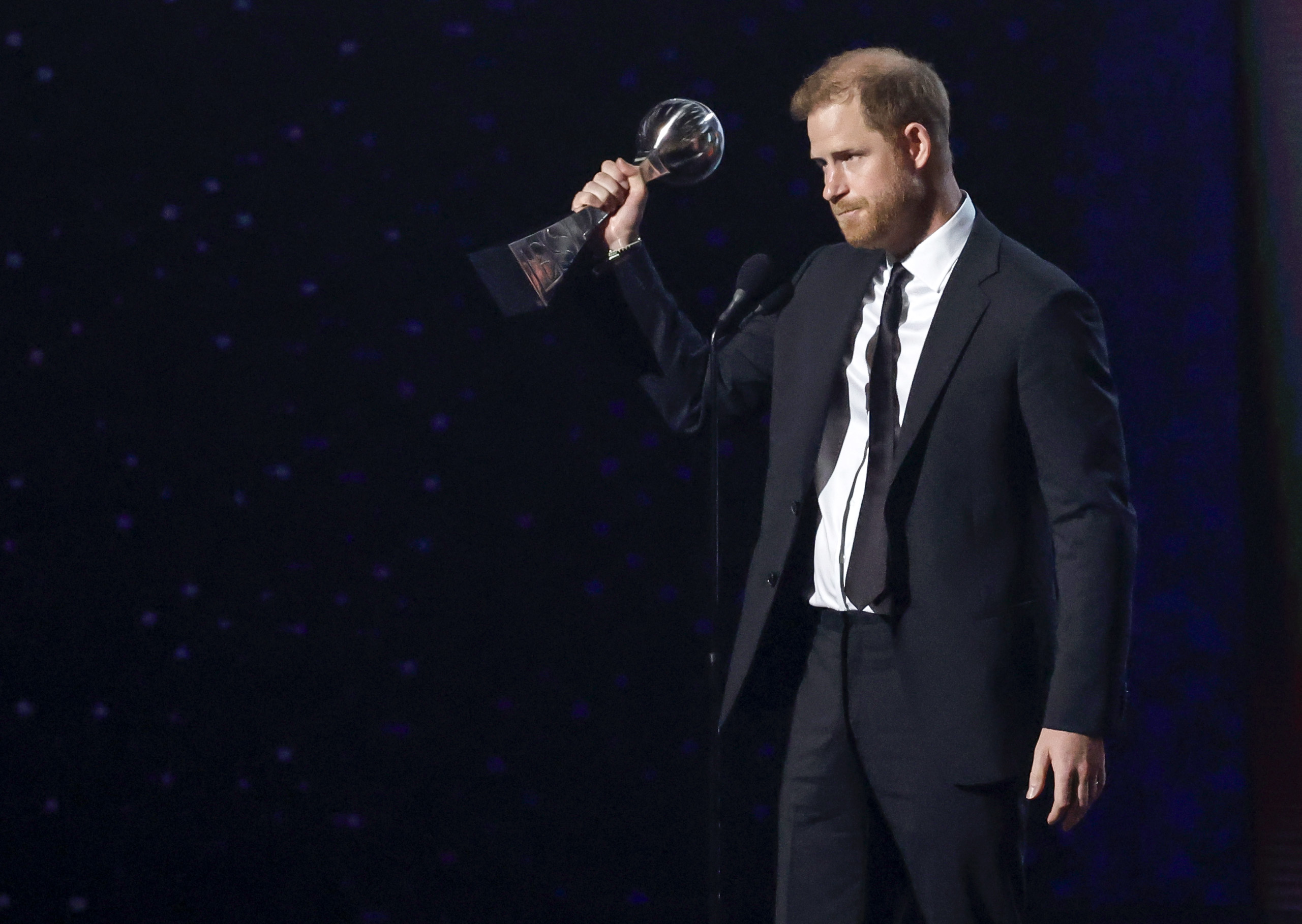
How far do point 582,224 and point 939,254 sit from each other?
520 millimetres

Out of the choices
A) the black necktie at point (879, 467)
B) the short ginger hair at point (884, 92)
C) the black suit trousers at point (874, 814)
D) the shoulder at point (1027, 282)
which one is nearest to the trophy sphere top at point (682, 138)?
the short ginger hair at point (884, 92)

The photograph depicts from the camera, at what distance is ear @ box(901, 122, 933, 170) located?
1700 mm

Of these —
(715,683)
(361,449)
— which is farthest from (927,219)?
(361,449)

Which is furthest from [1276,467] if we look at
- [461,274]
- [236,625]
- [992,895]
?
[236,625]

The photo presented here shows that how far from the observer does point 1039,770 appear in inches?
59.1

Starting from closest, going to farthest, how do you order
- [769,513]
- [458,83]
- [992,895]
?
[992,895] → [769,513] → [458,83]

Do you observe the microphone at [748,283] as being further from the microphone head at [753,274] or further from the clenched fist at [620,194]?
the clenched fist at [620,194]

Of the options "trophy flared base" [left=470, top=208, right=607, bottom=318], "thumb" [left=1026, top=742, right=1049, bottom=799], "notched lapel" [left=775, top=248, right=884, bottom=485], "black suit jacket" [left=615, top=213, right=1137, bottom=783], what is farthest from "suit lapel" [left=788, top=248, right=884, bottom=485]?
"thumb" [left=1026, top=742, right=1049, bottom=799]

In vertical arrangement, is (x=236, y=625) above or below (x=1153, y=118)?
below

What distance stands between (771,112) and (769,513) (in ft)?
3.41

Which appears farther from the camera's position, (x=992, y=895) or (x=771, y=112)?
(x=771, y=112)

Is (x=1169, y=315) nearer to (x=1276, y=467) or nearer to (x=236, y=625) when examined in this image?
(x=1276, y=467)

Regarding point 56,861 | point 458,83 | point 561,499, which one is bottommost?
point 56,861

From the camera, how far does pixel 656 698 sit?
2.42m
